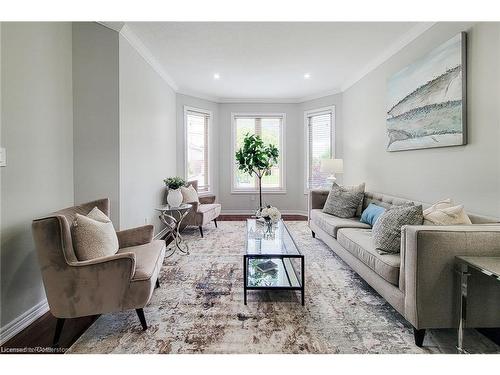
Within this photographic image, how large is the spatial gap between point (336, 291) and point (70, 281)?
2185 millimetres

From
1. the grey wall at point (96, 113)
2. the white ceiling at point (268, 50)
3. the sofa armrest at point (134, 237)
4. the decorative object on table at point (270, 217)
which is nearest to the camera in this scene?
the sofa armrest at point (134, 237)

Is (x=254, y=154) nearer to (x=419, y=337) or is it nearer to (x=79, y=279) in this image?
(x=79, y=279)

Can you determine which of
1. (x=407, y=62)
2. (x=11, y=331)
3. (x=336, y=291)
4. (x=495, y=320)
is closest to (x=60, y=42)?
(x=11, y=331)

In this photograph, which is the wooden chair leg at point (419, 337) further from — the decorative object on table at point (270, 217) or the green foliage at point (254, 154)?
the green foliage at point (254, 154)

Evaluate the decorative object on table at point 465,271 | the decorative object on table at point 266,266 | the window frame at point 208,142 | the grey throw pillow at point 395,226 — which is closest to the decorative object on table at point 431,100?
the grey throw pillow at point 395,226

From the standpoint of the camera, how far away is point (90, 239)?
1.91 meters

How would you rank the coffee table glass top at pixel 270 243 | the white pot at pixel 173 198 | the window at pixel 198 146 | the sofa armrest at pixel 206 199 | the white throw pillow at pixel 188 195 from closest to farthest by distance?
the coffee table glass top at pixel 270 243 < the white pot at pixel 173 198 < the white throw pillow at pixel 188 195 < the sofa armrest at pixel 206 199 < the window at pixel 198 146

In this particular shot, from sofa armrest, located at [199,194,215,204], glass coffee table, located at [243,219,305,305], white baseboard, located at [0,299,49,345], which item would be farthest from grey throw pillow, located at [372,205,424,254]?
sofa armrest, located at [199,194,215,204]

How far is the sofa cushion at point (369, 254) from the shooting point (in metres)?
1.99

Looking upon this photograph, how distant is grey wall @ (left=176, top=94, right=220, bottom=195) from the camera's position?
18.3 ft

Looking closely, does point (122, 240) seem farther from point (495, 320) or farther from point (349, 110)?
point (349, 110)

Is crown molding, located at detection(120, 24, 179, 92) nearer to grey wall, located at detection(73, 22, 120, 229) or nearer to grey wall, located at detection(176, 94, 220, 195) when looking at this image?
grey wall, located at detection(73, 22, 120, 229)

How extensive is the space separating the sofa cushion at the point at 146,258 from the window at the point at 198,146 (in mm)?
3366

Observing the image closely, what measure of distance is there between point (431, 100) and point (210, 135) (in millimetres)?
4485
